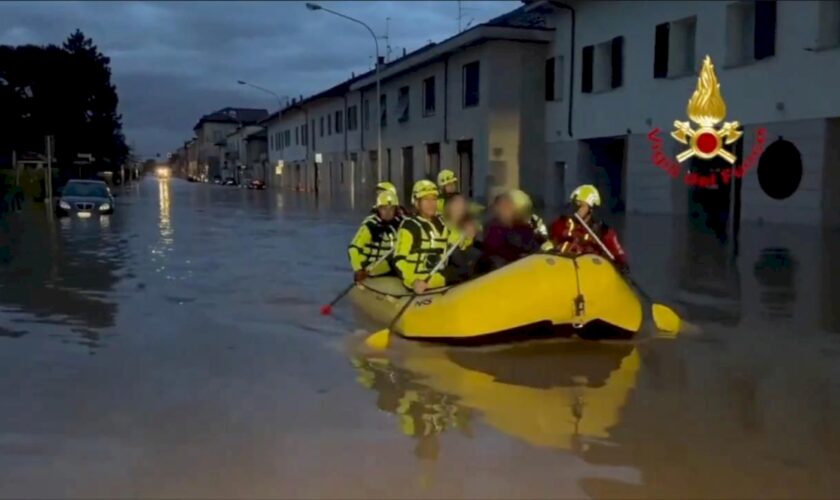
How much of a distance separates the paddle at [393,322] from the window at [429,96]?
3131 centimetres

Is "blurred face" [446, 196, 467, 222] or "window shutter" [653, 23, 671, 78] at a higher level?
"window shutter" [653, 23, 671, 78]

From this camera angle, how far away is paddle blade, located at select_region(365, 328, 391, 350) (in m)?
8.59

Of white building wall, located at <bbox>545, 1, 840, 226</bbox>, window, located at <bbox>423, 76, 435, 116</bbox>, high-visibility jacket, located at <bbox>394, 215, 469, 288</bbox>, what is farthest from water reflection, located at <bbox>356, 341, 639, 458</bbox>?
window, located at <bbox>423, 76, 435, 116</bbox>

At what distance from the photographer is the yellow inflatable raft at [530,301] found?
8195mm

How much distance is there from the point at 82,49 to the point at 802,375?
67005 millimetres

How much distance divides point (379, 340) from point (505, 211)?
2214mm

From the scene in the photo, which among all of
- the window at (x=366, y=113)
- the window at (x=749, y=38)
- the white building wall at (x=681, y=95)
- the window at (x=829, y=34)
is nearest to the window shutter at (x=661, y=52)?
the white building wall at (x=681, y=95)

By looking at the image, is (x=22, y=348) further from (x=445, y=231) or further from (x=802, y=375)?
(x=802, y=375)

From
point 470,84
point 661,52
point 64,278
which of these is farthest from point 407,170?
point 64,278

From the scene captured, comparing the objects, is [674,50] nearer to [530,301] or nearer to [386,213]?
[386,213]

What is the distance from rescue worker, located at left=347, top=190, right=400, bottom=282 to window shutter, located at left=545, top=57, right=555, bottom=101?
78.4 ft

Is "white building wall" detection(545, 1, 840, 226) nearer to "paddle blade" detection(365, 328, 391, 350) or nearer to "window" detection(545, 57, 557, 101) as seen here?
"window" detection(545, 57, 557, 101)

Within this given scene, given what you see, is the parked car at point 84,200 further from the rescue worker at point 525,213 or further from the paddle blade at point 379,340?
the paddle blade at point 379,340

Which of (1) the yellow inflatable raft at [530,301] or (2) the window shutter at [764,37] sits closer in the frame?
(1) the yellow inflatable raft at [530,301]
